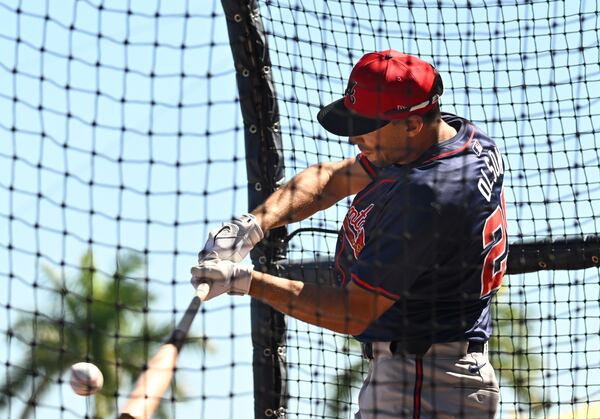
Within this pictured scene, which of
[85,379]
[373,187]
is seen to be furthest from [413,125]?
[85,379]

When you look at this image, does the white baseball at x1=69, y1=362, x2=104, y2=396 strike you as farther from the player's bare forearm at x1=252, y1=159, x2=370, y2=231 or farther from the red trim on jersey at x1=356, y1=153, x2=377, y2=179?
the red trim on jersey at x1=356, y1=153, x2=377, y2=179

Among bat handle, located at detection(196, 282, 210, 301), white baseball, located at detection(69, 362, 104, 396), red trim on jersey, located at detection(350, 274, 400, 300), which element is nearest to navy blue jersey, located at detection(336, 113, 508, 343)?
red trim on jersey, located at detection(350, 274, 400, 300)

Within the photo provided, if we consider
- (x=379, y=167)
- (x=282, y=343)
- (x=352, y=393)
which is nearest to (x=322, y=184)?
(x=379, y=167)

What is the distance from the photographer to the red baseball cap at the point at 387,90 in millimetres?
3662

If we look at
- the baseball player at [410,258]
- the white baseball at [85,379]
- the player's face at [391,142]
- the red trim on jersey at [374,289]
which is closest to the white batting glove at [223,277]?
the baseball player at [410,258]

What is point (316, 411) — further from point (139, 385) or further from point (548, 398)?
point (139, 385)

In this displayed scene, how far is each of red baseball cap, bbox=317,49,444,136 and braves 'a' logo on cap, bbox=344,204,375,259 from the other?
25 centimetres

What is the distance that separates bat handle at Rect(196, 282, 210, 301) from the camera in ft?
11.6

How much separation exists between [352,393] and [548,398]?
2.65 ft

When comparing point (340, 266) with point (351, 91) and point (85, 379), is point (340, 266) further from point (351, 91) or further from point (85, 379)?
point (85, 379)

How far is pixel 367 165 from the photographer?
13.4ft

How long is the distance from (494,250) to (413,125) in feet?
1.50

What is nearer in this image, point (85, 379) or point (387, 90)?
point (85, 379)

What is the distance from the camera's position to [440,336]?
3.64 metres
